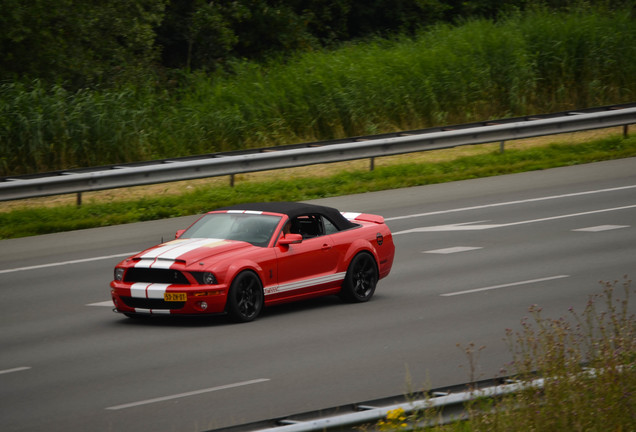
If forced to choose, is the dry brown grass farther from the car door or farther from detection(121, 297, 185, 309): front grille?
detection(121, 297, 185, 309): front grille

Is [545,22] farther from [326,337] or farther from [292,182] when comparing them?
[326,337]

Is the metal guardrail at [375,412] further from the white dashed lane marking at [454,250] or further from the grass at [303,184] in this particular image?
the grass at [303,184]

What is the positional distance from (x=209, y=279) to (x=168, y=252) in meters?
0.75

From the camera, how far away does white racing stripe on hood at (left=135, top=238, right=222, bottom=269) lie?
37.7 feet

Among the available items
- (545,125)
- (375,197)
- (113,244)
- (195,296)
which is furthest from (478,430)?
(545,125)

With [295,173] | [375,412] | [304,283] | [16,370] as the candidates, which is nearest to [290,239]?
[304,283]

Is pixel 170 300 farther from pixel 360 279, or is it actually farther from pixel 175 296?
pixel 360 279

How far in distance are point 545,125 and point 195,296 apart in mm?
15462

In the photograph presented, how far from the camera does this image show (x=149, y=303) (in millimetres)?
11469

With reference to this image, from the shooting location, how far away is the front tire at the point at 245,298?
1142 cm

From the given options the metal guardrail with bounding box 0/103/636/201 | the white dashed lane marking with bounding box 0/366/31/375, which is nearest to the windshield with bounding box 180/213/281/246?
the white dashed lane marking with bounding box 0/366/31/375

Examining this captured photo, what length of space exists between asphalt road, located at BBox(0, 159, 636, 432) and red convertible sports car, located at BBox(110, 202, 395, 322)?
11.4 inches

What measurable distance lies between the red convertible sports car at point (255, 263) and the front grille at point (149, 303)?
11 millimetres

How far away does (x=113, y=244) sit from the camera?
17.3 m
